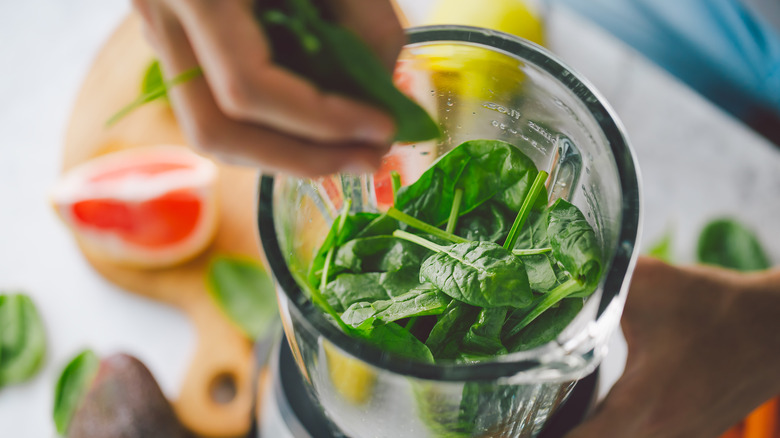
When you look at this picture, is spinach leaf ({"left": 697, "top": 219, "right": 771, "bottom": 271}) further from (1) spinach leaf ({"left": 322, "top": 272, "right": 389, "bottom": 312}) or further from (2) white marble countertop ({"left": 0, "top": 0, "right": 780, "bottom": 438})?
(1) spinach leaf ({"left": 322, "top": 272, "right": 389, "bottom": 312})

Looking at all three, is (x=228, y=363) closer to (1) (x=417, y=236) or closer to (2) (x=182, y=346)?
(2) (x=182, y=346)

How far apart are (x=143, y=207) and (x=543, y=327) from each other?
2.10 feet

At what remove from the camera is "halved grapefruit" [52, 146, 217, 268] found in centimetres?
83

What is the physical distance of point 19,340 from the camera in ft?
2.83

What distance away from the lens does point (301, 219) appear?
47 cm

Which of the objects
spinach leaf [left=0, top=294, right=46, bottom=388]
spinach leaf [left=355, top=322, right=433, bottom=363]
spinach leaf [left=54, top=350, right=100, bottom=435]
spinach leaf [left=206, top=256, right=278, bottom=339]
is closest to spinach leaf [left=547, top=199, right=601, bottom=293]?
spinach leaf [left=355, top=322, right=433, bottom=363]

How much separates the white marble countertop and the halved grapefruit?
93mm

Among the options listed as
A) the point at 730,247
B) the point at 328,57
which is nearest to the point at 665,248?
the point at 730,247

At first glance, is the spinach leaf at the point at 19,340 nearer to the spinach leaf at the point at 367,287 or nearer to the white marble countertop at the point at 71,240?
the white marble countertop at the point at 71,240

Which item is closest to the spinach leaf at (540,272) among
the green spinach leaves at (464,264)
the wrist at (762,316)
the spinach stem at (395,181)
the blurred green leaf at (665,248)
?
the green spinach leaves at (464,264)

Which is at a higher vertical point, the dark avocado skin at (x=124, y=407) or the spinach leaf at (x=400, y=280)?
the spinach leaf at (x=400, y=280)

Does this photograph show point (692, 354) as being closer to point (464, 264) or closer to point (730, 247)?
point (730, 247)

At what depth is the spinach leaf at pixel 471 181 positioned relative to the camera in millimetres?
438

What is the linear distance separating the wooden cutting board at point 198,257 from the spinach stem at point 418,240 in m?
0.40
